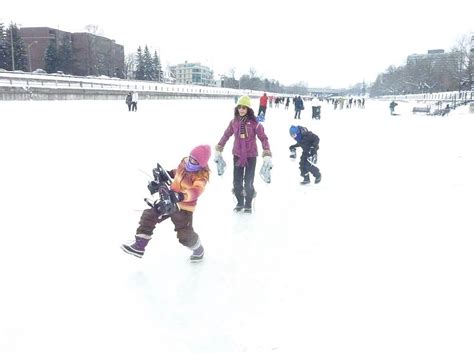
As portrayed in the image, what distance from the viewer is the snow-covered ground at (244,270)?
2.90m

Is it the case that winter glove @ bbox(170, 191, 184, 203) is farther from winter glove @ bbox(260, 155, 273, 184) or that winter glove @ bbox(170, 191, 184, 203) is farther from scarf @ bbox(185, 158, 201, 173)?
winter glove @ bbox(260, 155, 273, 184)

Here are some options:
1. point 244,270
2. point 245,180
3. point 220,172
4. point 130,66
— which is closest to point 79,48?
point 130,66

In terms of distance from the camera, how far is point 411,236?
4.90 m

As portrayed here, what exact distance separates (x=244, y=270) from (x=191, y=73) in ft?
451

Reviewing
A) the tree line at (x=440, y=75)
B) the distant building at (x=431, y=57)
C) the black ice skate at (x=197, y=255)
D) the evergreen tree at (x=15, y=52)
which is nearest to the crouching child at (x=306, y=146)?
the black ice skate at (x=197, y=255)

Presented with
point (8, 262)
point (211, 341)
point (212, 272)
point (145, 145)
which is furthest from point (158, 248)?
point (145, 145)

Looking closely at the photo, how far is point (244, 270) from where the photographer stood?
3986mm

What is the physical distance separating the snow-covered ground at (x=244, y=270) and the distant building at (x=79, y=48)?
67.6 metres

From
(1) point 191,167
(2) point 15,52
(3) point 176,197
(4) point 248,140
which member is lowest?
(3) point 176,197

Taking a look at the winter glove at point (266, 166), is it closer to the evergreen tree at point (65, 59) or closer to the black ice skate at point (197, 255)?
the black ice skate at point (197, 255)

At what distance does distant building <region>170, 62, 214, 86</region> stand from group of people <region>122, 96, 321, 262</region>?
5123 inches

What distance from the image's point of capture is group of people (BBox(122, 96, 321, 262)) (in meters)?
3.88

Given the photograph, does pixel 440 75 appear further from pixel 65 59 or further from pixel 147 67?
pixel 65 59

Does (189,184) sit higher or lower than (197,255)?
higher
